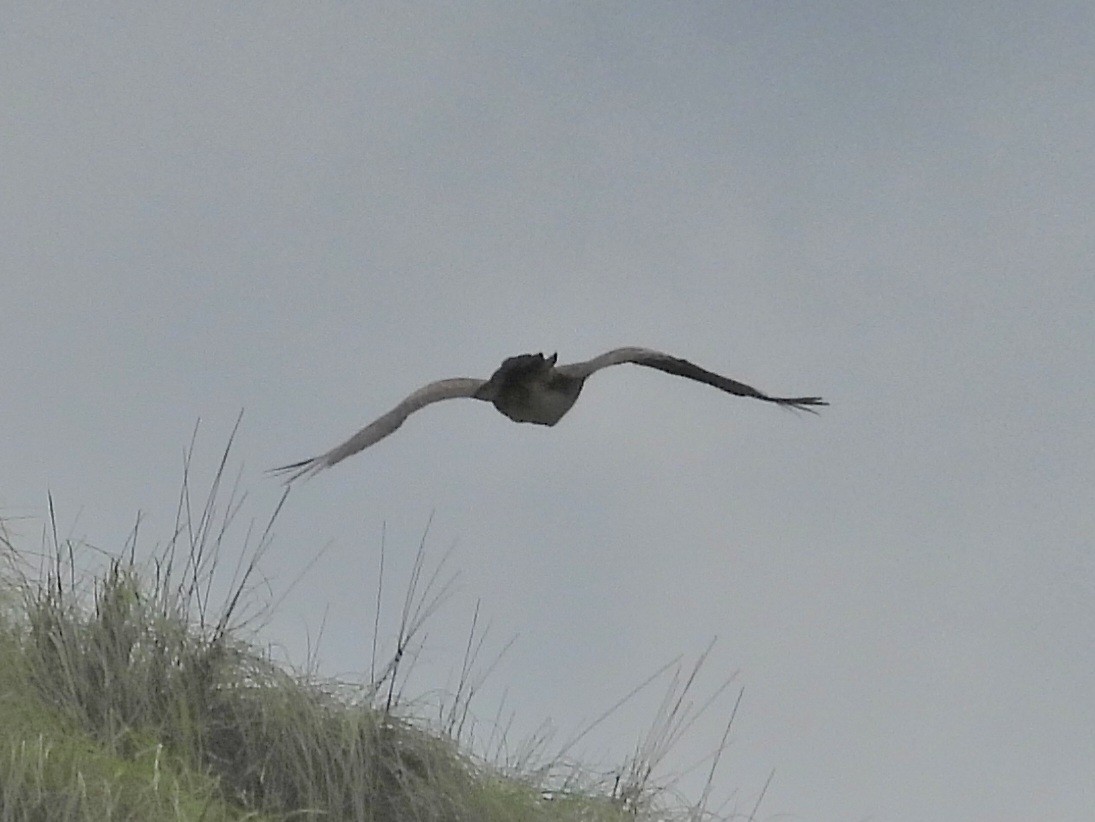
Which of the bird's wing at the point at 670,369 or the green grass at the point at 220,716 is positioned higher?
the bird's wing at the point at 670,369

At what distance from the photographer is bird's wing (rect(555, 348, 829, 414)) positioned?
636 centimetres

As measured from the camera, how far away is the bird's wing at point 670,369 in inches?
251

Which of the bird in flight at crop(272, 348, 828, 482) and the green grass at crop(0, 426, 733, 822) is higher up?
the bird in flight at crop(272, 348, 828, 482)

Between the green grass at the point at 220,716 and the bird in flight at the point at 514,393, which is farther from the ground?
the bird in flight at the point at 514,393

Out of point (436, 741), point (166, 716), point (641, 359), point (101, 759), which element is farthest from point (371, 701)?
point (641, 359)

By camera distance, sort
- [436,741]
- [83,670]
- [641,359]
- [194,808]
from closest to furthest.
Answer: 1. [194,808]
2. [83,670]
3. [436,741]
4. [641,359]

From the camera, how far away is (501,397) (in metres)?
6.21

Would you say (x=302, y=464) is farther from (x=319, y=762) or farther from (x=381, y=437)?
(x=319, y=762)

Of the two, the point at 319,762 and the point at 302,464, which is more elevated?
the point at 302,464

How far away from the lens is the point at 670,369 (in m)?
6.86

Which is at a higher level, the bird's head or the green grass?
the bird's head

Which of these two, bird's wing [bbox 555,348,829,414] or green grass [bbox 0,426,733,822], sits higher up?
bird's wing [bbox 555,348,829,414]

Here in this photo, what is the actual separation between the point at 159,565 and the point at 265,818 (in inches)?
33.9

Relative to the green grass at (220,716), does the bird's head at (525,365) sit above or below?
above
